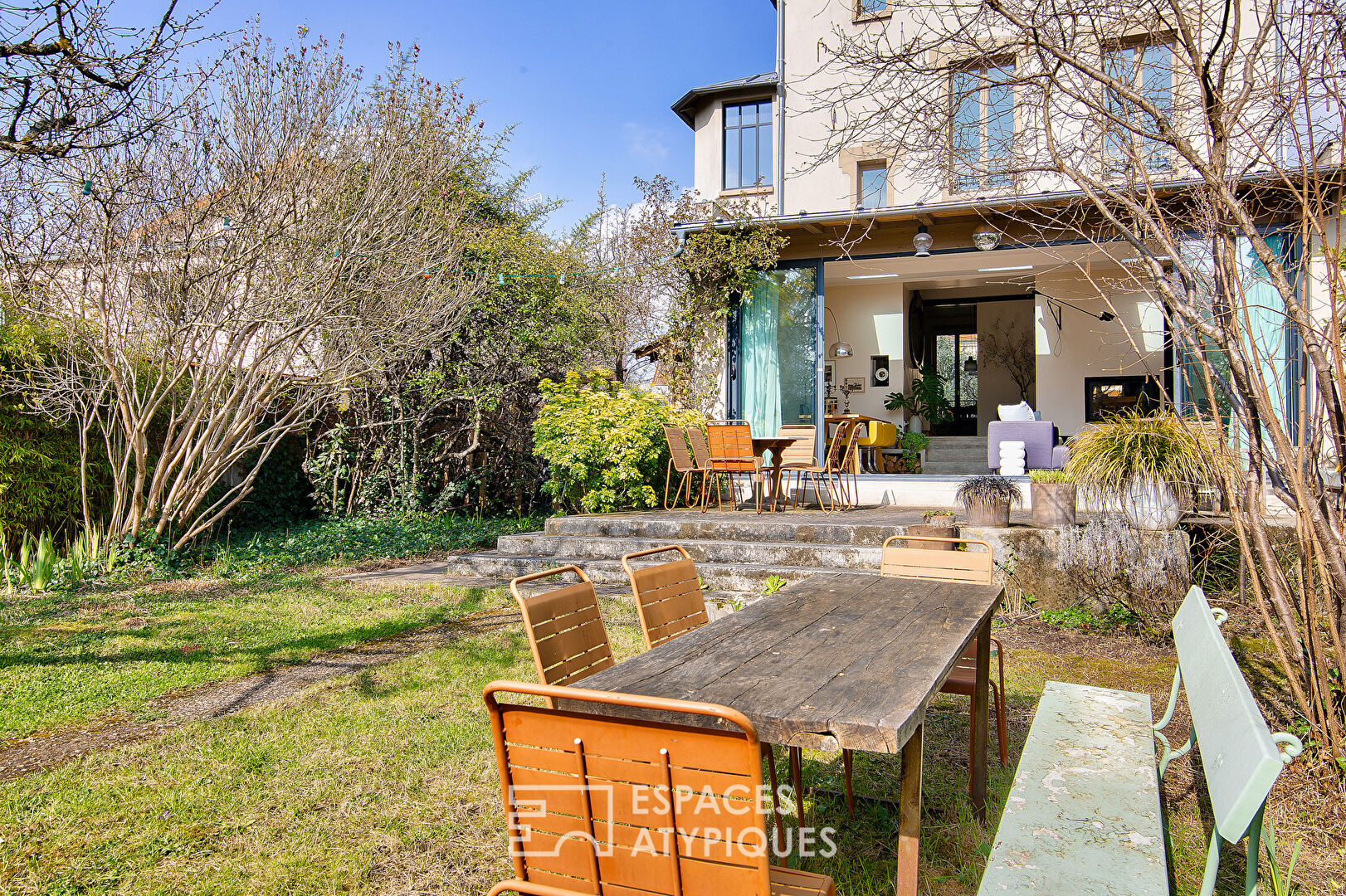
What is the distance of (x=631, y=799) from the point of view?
137 centimetres

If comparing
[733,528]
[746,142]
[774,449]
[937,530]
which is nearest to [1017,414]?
[774,449]

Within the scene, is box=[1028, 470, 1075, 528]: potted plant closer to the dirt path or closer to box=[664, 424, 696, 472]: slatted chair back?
box=[664, 424, 696, 472]: slatted chair back

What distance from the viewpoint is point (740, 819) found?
4.20ft

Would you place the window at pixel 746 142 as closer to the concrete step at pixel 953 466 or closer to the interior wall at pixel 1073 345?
the interior wall at pixel 1073 345

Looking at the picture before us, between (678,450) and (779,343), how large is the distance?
7.43 feet

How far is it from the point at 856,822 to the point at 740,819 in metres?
1.82

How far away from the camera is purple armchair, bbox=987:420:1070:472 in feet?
31.5

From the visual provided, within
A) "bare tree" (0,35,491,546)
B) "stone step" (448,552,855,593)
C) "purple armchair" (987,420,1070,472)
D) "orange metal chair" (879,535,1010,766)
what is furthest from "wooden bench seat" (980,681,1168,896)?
"purple armchair" (987,420,1070,472)

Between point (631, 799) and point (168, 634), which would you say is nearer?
point (631, 799)

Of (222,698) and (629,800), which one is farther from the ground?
(629,800)

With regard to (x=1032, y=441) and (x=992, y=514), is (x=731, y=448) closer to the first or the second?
(x=992, y=514)

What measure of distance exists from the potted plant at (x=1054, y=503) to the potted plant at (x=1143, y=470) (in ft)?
0.31

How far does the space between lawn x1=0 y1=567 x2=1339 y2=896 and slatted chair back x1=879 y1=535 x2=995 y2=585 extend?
2.48ft

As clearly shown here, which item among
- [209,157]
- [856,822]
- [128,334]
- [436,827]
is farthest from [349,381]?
[856,822]
